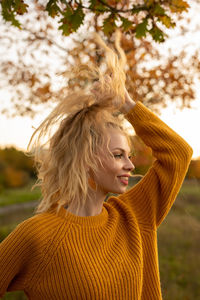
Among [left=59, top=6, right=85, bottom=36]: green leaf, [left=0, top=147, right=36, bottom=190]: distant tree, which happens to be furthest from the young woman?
[left=0, top=147, right=36, bottom=190]: distant tree

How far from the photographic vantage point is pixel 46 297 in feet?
5.41

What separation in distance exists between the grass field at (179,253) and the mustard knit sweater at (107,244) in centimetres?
281

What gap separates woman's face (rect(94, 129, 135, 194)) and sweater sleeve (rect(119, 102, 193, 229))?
0.67 feet

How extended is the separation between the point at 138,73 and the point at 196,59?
0.89 metres

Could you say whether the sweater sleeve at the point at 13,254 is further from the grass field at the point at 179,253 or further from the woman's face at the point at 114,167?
the grass field at the point at 179,253

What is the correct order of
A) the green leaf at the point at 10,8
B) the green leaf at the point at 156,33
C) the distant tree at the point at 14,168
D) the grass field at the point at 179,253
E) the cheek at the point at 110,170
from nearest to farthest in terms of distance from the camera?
the cheek at the point at 110,170
the green leaf at the point at 10,8
the green leaf at the point at 156,33
the grass field at the point at 179,253
the distant tree at the point at 14,168

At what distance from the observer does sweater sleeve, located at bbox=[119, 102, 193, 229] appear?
6.26 feet

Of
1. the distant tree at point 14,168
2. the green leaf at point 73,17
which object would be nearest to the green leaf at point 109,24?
the green leaf at point 73,17

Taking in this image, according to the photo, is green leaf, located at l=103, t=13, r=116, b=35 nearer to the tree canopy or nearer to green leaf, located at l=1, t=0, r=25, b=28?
the tree canopy

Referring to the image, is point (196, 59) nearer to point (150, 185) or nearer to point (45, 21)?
point (45, 21)

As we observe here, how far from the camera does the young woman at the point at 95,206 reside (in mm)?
1638

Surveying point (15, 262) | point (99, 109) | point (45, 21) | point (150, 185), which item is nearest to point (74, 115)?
point (99, 109)

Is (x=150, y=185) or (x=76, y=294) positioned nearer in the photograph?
(x=76, y=294)

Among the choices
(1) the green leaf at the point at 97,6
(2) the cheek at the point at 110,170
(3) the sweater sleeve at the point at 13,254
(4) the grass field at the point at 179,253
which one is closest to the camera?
(3) the sweater sleeve at the point at 13,254
